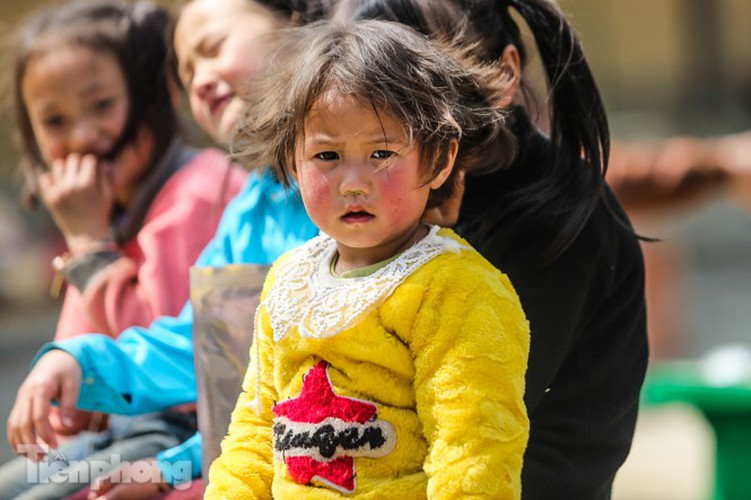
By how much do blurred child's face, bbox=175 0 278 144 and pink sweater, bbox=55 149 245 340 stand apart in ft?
0.66

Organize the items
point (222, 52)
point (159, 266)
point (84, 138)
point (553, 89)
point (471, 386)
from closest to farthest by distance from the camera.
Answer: point (471, 386) < point (553, 89) < point (222, 52) < point (159, 266) < point (84, 138)

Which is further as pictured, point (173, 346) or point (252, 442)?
point (173, 346)

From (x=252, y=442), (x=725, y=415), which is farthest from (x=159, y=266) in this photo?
(x=725, y=415)

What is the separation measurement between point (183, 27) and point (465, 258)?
1164mm

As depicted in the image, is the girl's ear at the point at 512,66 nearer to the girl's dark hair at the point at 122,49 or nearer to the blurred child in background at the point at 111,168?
the blurred child in background at the point at 111,168

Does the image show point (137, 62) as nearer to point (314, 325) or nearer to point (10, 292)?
point (314, 325)

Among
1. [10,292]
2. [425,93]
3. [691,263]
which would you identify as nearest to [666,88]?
[691,263]

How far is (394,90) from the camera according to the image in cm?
151

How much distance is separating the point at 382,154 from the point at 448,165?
12cm

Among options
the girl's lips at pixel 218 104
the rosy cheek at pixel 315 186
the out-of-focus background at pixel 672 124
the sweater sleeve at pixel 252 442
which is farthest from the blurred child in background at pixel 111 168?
the out-of-focus background at pixel 672 124

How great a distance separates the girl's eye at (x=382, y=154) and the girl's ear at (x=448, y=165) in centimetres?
9

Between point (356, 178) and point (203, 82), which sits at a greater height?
point (203, 82)

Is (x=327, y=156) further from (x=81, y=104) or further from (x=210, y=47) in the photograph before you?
(x=81, y=104)

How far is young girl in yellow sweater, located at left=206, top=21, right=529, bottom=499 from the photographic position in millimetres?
1451
